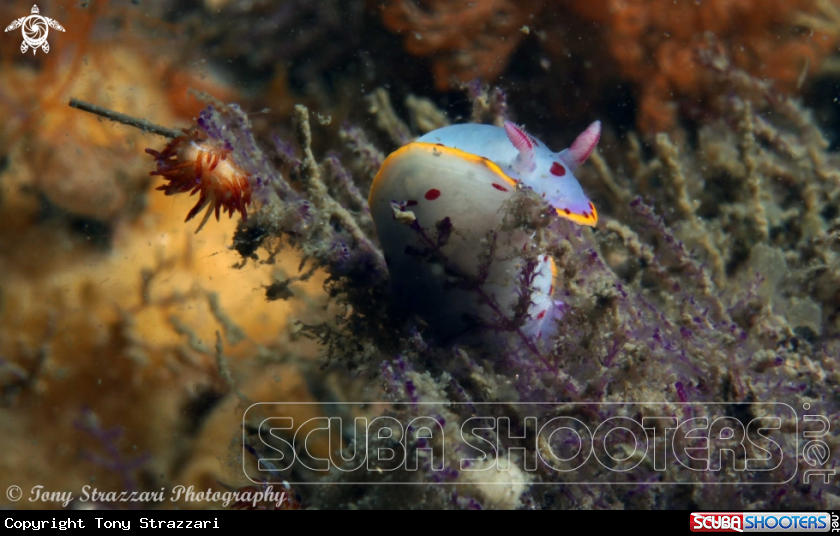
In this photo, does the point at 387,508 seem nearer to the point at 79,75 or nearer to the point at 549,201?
the point at 549,201

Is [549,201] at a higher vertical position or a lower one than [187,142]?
lower

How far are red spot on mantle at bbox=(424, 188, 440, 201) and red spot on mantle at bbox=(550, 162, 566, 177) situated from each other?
0.50 meters

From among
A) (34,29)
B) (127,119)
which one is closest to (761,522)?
(127,119)

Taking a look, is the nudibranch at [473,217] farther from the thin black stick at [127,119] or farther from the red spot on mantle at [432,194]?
the thin black stick at [127,119]

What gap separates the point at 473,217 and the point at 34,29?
272 centimetres

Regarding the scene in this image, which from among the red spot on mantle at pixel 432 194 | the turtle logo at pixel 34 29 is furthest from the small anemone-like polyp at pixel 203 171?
the turtle logo at pixel 34 29

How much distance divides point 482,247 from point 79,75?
2.52 meters

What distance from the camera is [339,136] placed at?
3045 millimetres

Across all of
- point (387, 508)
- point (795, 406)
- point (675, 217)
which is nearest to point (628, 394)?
point (795, 406)

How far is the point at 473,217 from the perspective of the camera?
1955mm

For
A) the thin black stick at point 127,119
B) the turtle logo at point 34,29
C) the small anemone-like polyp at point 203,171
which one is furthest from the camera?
the turtle logo at point 34,29

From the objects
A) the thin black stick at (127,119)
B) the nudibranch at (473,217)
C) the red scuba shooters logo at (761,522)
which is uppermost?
the thin black stick at (127,119)

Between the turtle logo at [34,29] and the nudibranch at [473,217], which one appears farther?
the turtle logo at [34,29]

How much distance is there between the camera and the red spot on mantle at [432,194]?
1946 millimetres
